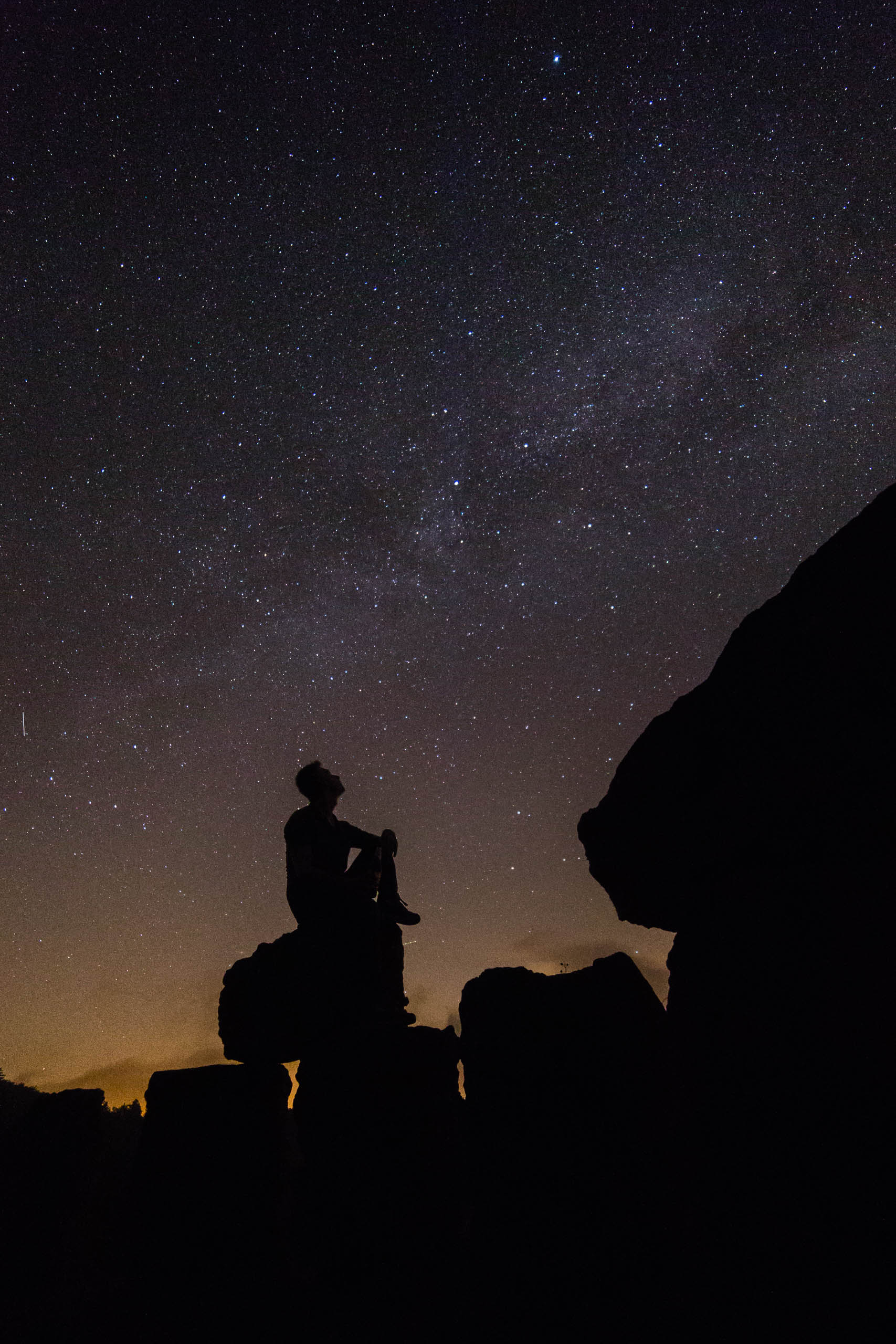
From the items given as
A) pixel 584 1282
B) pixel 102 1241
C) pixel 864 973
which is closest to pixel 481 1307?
pixel 584 1282

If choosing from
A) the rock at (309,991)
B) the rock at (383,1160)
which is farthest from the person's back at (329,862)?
the rock at (383,1160)

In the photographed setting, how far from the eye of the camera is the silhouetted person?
4.30 metres

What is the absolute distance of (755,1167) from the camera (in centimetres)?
233

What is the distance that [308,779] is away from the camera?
4.82 m

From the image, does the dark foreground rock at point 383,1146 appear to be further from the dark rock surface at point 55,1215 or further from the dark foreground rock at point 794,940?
the dark rock surface at point 55,1215

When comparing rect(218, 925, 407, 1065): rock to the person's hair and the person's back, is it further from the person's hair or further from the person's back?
the person's hair

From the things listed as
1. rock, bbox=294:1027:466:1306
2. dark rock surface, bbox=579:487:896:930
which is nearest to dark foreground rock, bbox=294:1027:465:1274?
rock, bbox=294:1027:466:1306

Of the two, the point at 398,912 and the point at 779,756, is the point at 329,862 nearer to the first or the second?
the point at 398,912

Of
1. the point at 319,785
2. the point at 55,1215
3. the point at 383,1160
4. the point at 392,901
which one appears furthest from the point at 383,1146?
the point at 55,1215

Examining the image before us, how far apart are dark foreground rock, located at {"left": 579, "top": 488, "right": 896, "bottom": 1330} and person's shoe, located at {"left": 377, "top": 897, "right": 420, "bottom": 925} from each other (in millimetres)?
2184

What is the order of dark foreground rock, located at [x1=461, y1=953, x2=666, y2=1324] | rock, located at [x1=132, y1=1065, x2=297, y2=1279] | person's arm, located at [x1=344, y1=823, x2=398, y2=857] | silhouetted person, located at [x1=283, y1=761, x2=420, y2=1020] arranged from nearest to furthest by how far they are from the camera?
1. dark foreground rock, located at [x1=461, y1=953, x2=666, y2=1324]
2. rock, located at [x1=132, y1=1065, x2=297, y2=1279]
3. silhouetted person, located at [x1=283, y1=761, x2=420, y2=1020]
4. person's arm, located at [x1=344, y1=823, x2=398, y2=857]

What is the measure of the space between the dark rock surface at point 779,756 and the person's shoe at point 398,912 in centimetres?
192

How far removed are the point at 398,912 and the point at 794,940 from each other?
9.20 feet

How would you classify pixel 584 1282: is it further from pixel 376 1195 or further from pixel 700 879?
pixel 700 879
